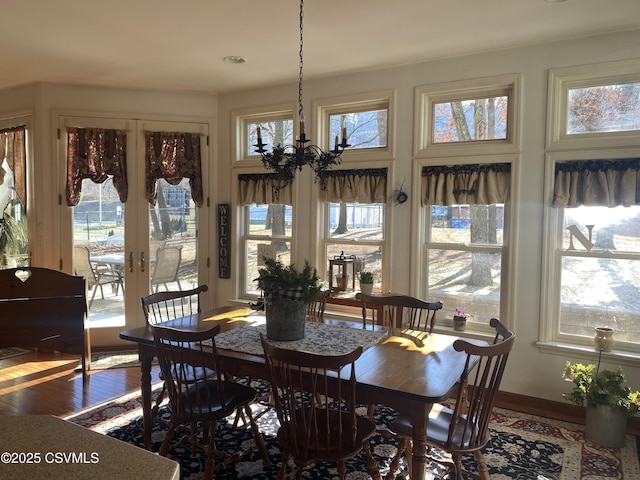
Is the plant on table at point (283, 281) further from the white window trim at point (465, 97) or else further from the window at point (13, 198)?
the window at point (13, 198)

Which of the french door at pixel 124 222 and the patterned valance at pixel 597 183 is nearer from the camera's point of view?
the patterned valance at pixel 597 183

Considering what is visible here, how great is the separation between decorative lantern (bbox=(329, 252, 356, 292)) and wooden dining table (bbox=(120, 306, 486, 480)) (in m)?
1.17

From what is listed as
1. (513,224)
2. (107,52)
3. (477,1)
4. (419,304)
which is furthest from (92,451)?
(107,52)

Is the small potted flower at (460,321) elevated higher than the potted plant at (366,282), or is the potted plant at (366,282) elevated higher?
the potted plant at (366,282)

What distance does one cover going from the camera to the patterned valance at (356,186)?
4.20 m

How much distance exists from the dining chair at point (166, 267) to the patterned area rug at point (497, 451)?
1.73m

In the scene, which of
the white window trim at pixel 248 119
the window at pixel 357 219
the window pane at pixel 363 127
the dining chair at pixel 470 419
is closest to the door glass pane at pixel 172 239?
the white window trim at pixel 248 119

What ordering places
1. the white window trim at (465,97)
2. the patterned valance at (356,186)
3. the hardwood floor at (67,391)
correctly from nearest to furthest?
the hardwood floor at (67,391), the white window trim at (465,97), the patterned valance at (356,186)

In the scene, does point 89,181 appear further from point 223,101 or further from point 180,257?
point 223,101

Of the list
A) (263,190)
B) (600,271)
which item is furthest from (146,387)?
(600,271)

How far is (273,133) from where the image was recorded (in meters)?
4.90

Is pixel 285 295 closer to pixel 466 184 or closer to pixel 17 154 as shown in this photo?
pixel 466 184

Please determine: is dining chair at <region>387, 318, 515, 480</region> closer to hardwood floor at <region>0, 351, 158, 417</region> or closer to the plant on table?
the plant on table

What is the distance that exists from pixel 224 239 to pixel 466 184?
2.68 m
